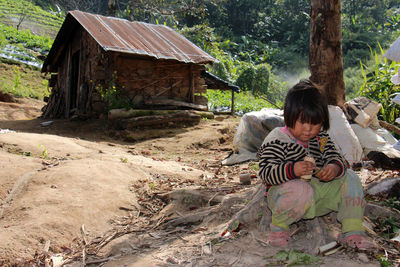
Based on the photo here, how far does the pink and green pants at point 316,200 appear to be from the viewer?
2.28 m

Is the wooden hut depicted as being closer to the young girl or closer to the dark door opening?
the dark door opening

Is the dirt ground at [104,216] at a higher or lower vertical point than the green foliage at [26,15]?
lower

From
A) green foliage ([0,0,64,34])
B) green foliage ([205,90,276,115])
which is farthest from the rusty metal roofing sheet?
green foliage ([0,0,64,34])

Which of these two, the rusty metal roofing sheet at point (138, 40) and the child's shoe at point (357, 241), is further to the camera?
the rusty metal roofing sheet at point (138, 40)

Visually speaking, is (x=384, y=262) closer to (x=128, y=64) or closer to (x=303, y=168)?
(x=303, y=168)

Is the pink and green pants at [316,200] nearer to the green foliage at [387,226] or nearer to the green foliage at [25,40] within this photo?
the green foliage at [387,226]

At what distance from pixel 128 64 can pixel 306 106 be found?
8.79 meters

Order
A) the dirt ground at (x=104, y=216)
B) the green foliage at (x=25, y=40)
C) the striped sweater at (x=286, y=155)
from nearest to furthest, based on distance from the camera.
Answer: the striped sweater at (x=286, y=155) → the dirt ground at (x=104, y=216) → the green foliage at (x=25, y=40)

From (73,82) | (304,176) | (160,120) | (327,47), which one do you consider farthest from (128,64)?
(304,176)

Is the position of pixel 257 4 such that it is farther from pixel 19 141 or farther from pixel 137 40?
pixel 19 141

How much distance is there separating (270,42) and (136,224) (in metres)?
31.6

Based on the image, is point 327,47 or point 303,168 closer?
point 303,168

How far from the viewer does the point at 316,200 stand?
245 cm

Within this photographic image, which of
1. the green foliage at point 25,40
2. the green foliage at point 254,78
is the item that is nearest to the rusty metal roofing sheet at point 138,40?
the green foliage at point 25,40
